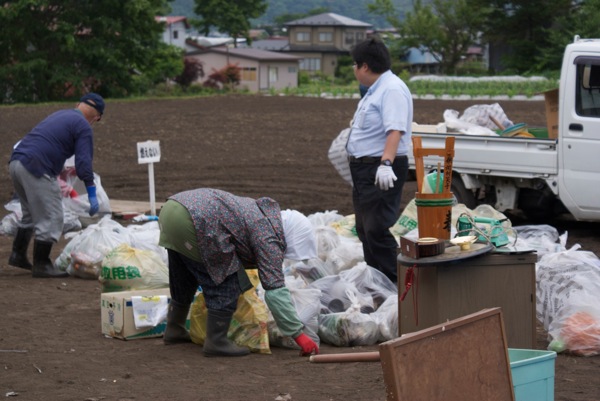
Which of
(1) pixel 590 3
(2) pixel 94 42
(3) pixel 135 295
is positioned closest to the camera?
(3) pixel 135 295

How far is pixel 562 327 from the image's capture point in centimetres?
624

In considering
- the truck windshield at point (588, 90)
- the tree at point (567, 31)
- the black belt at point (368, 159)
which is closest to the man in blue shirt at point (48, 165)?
the black belt at point (368, 159)

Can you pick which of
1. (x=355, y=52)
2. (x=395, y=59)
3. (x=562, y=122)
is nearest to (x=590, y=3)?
(x=395, y=59)

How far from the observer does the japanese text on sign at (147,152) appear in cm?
1235

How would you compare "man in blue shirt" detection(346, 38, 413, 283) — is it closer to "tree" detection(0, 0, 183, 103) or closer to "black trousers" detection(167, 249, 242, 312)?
"black trousers" detection(167, 249, 242, 312)

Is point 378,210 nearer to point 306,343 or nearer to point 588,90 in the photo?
point 306,343

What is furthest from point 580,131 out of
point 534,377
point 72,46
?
point 72,46

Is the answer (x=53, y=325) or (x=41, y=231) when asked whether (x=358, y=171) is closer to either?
(x=53, y=325)

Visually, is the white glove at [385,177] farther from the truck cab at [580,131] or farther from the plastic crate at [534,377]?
the truck cab at [580,131]

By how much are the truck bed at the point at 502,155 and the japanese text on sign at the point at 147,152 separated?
325 cm

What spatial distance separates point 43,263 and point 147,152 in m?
3.54

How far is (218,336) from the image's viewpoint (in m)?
6.22

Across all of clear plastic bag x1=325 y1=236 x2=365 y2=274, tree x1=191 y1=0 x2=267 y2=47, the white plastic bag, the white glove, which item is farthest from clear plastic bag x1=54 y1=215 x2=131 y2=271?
tree x1=191 y1=0 x2=267 y2=47

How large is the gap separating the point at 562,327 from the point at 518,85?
35212 millimetres
